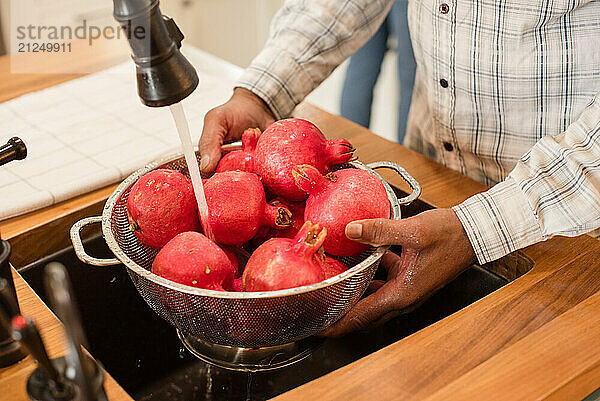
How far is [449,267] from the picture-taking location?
2.40 feet

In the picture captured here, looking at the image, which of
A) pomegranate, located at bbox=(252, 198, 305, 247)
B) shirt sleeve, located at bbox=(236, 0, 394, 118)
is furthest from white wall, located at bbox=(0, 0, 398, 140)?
pomegranate, located at bbox=(252, 198, 305, 247)

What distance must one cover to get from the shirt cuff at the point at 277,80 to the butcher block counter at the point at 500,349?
44 centimetres

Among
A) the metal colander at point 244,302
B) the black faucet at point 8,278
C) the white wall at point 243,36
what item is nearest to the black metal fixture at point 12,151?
the black faucet at point 8,278

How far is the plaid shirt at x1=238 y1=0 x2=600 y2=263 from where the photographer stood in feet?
2.44

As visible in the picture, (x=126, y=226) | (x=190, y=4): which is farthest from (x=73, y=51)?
(x=190, y=4)

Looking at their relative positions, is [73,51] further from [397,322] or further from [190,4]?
[190,4]

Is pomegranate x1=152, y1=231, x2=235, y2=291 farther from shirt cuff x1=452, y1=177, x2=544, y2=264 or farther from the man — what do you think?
shirt cuff x1=452, y1=177, x2=544, y2=264

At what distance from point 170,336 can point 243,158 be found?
230 mm

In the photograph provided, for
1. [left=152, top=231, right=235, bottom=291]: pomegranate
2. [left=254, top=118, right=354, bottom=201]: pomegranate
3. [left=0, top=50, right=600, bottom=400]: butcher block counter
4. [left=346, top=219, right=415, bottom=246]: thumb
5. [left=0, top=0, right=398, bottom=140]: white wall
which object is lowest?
[left=0, top=0, right=398, bottom=140]: white wall

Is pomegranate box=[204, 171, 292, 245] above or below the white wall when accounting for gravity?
above

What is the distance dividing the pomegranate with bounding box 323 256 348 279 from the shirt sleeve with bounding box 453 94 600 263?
177 mm

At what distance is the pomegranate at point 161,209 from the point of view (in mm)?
655

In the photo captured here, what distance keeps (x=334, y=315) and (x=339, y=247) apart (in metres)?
0.07

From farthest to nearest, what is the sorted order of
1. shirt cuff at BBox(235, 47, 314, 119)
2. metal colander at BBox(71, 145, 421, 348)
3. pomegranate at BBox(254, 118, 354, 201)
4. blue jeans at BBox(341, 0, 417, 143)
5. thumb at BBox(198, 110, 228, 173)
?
1. blue jeans at BBox(341, 0, 417, 143)
2. shirt cuff at BBox(235, 47, 314, 119)
3. thumb at BBox(198, 110, 228, 173)
4. pomegranate at BBox(254, 118, 354, 201)
5. metal colander at BBox(71, 145, 421, 348)
